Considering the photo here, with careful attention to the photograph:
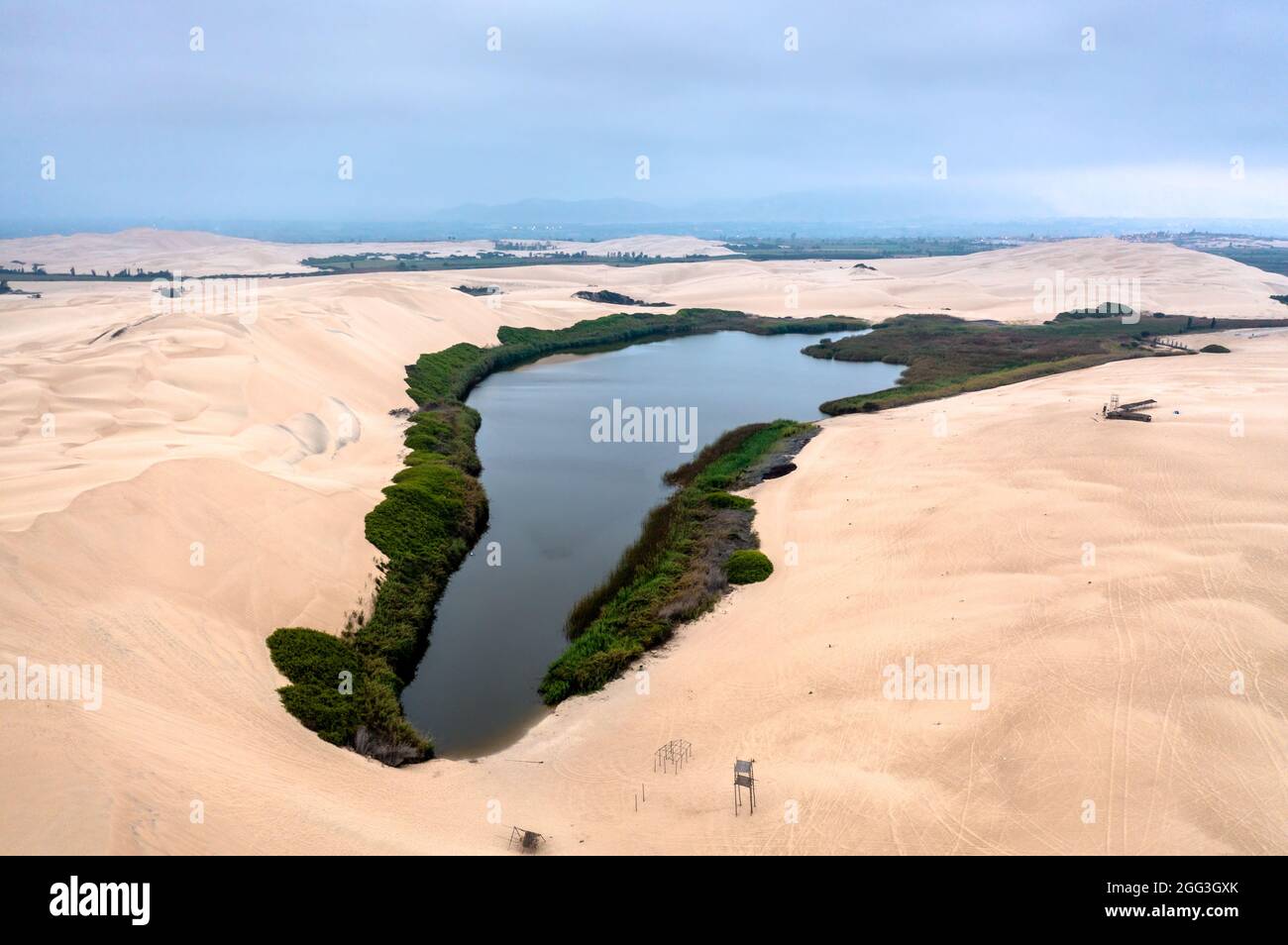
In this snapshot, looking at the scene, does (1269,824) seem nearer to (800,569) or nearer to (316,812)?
(800,569)

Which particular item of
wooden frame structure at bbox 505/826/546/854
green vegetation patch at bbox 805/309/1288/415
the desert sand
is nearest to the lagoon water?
the desert sand

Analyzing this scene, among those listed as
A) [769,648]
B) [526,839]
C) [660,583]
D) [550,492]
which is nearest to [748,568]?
[660,583]

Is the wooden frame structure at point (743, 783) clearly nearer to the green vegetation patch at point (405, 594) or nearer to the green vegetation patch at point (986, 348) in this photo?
the green vegetation patch at point (405, 594)

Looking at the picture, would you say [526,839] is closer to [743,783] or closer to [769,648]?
[743,783]

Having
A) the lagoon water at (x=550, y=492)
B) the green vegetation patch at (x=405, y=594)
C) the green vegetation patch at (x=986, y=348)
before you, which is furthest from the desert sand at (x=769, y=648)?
the green vegetation patch at (x=986, y=348)

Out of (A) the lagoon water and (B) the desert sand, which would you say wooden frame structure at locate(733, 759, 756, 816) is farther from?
(A) the lagoon water
